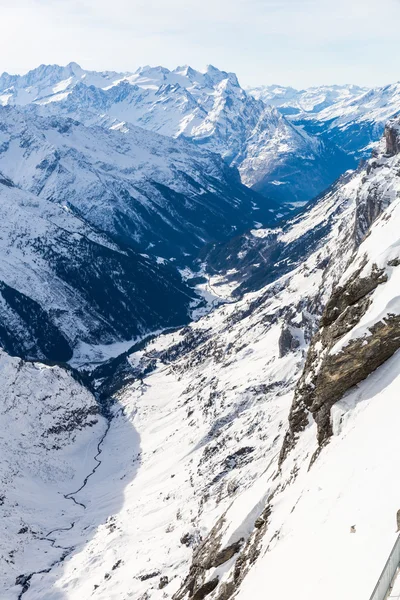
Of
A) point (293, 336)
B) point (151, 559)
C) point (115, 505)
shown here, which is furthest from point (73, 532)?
point (293, 336)

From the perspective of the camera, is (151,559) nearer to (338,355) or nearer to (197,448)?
(197,448)

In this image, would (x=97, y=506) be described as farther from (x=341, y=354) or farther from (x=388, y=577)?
(x=388, y=577)

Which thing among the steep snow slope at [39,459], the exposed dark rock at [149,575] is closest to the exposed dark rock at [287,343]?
the steep snow slope at [39,459]

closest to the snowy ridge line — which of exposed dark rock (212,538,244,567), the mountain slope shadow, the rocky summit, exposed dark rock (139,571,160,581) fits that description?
the rocky summit

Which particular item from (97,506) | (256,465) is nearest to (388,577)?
(256,465)

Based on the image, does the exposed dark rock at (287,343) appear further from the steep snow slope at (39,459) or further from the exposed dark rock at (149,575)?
the exposed dark rock at (149,575)

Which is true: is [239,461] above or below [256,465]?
below
